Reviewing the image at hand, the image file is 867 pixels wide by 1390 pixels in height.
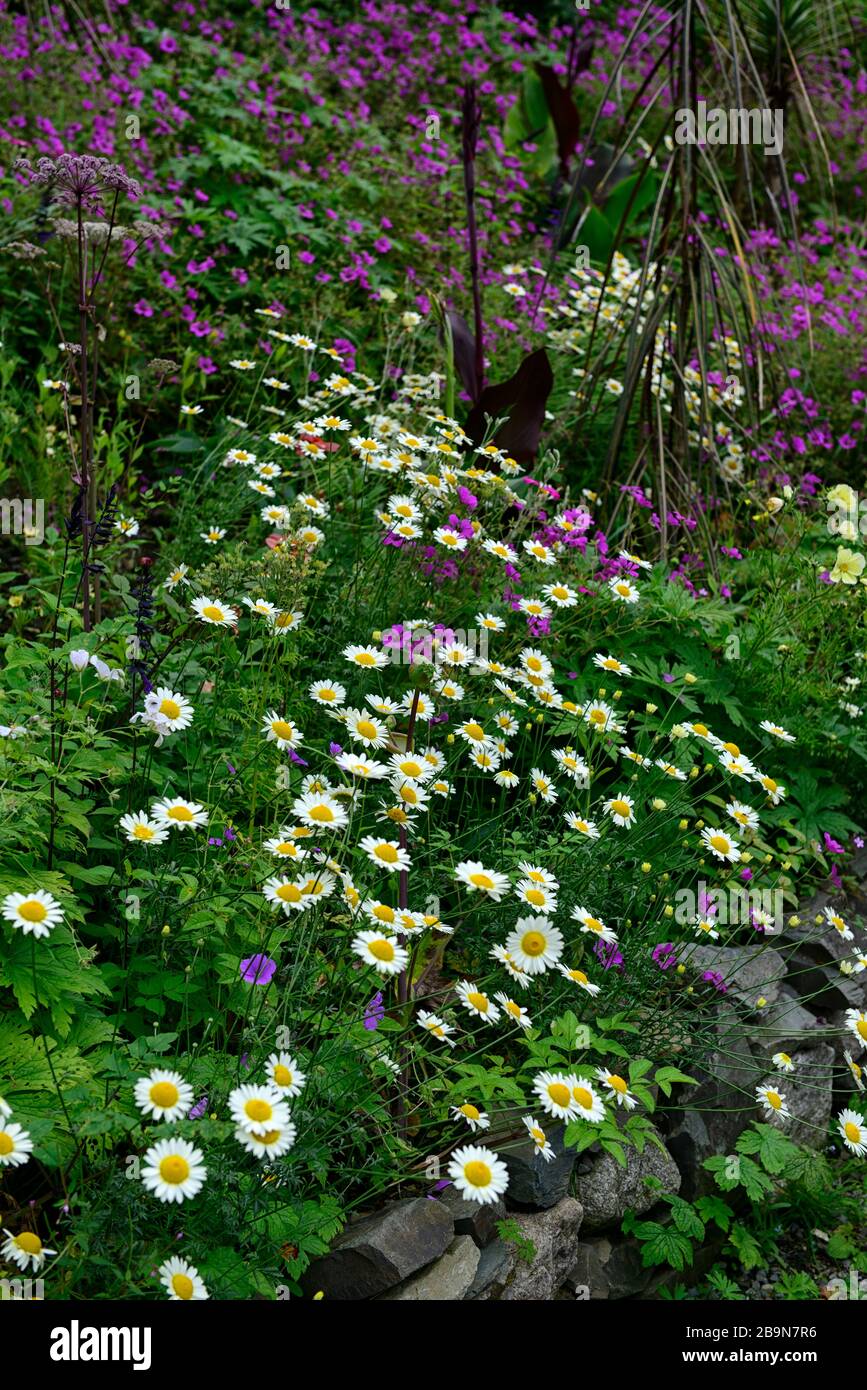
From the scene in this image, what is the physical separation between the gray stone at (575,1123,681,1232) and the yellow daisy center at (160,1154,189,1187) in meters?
1.11

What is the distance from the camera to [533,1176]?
7.30 feet

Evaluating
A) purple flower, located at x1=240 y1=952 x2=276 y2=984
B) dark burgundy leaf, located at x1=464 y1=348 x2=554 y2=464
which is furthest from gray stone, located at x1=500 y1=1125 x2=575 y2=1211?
dark burgundy leaf, located at x1=464 y1=348 x2=554 y2=464

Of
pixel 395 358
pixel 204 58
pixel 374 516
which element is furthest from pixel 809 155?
pixel 374 516

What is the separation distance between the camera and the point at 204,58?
5.95 metres

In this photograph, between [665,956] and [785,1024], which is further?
[785,1024]

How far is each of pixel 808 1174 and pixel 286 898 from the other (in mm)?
1504

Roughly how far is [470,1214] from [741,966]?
2.73 ft

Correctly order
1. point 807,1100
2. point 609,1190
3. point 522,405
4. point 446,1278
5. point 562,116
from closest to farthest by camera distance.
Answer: point 446,1278, point 609,1190, point 807,1100, point 522,405, point 562,116

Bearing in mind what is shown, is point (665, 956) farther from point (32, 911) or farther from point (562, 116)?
point (562, 116)

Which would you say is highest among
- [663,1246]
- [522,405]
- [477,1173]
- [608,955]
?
[522,405]

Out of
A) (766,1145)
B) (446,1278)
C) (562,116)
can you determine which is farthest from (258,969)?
(562,116)

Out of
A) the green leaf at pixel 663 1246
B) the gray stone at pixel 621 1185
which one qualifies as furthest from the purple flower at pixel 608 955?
the green leaf at pixel 663 1246

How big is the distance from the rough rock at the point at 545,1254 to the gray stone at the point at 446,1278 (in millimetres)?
89

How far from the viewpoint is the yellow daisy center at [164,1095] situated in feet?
4.90
